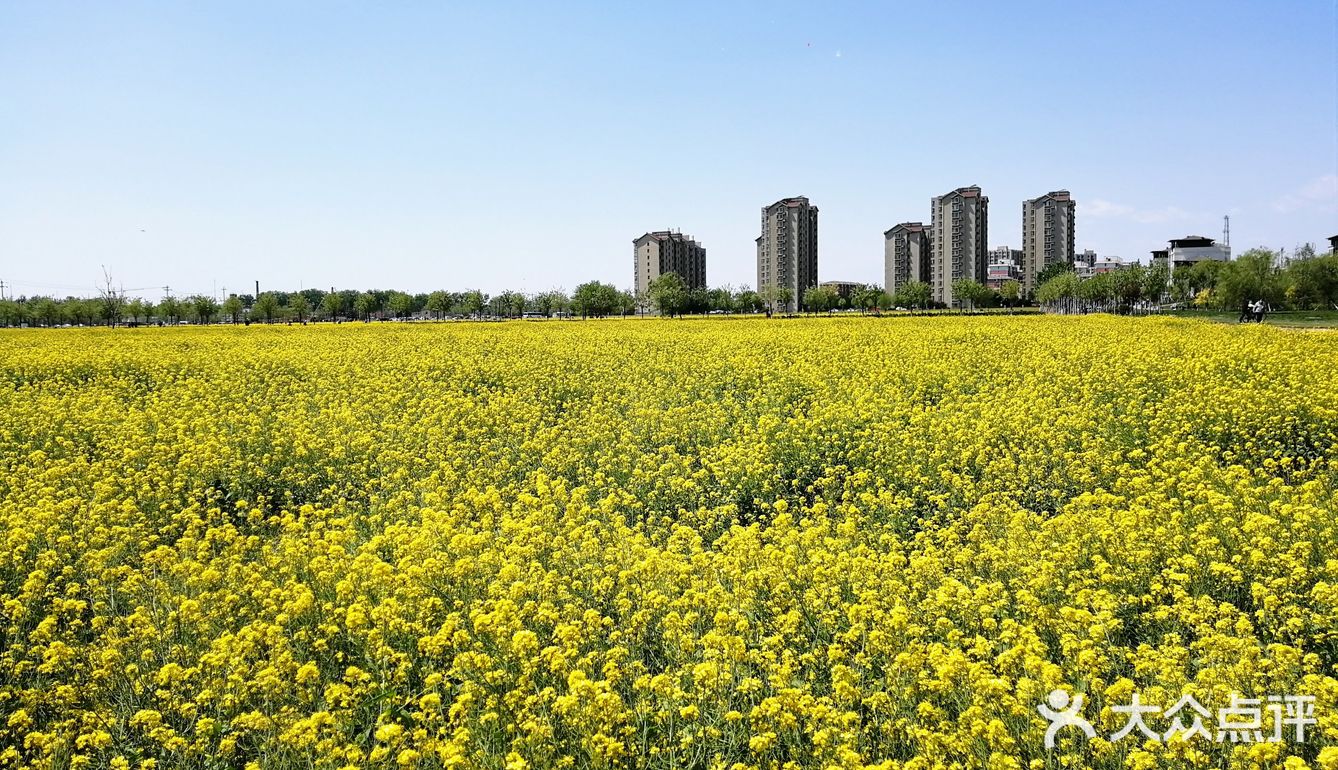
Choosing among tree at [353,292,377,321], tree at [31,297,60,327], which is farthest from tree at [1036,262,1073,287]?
tree at [31,297,60,327]

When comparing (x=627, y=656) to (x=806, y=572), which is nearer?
(x=627, y=656)

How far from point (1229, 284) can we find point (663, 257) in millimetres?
124529

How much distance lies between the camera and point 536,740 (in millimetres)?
3922

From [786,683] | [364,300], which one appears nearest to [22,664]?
[786,683]

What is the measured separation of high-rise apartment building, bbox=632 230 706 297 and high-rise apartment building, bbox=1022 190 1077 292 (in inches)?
2734

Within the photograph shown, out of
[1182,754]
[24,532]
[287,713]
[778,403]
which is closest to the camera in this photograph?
[1182,754]

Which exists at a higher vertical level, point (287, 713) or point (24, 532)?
point (24, 532)

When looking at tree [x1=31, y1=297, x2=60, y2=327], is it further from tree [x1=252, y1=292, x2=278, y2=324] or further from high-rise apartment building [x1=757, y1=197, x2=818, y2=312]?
high-rise apartment building [x1=757, y1=197, x2=818, y2=312]

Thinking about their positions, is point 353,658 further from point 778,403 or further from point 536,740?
point 778,403

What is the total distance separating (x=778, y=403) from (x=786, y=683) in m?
9.83

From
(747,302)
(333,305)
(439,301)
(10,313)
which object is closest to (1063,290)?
(747,302)

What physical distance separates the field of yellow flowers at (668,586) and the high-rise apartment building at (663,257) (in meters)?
159

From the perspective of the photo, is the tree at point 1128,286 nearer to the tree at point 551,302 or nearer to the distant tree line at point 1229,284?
the distant tree line at point 1229,284

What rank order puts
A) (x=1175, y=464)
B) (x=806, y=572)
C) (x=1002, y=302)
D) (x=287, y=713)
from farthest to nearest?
1. (x=1002, y=302)
2. (x=1175, y=464)
3. (x=806, y=572)
4. (x=287, y=713)
